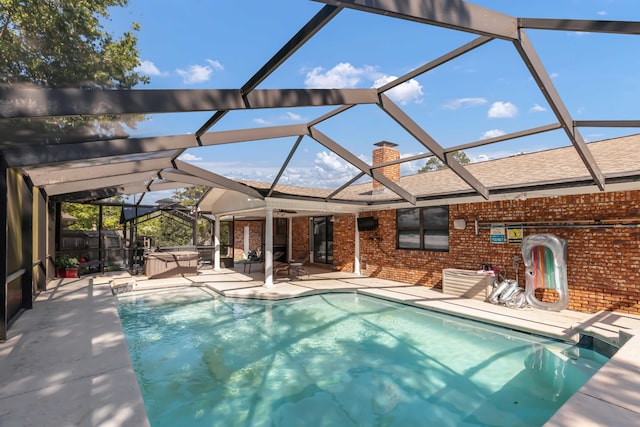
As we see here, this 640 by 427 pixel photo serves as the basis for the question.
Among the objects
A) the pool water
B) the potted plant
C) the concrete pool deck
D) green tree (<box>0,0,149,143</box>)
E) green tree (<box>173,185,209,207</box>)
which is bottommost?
the pool water

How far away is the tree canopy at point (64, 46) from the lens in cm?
251

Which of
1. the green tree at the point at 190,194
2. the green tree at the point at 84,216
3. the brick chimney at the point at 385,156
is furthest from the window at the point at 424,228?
the green tree at the point at 190,194

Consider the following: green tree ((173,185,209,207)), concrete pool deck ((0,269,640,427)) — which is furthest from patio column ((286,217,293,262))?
green tree ((173,185,209,207))

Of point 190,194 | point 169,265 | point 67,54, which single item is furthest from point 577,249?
point 190,194

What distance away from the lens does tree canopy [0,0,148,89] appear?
8.25 feet

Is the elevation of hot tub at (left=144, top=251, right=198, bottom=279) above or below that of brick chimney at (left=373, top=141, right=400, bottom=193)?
below

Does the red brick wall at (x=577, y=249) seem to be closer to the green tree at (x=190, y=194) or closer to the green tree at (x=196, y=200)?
the green tree at (x=196, y=200)

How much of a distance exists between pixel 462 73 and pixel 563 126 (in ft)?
6.13

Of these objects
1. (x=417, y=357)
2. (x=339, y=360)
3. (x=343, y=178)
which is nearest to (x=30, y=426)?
(x=339, y=360)

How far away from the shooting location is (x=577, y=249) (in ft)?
26.2

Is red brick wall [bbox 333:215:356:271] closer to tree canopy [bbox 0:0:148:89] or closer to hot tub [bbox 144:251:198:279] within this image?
hot tub [bbox 144:251:198:279]

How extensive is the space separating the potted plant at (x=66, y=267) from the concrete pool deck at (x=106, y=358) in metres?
2.98

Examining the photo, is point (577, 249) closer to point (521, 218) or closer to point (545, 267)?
point (545, 267)

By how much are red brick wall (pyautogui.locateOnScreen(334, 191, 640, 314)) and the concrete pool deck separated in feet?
1.81
